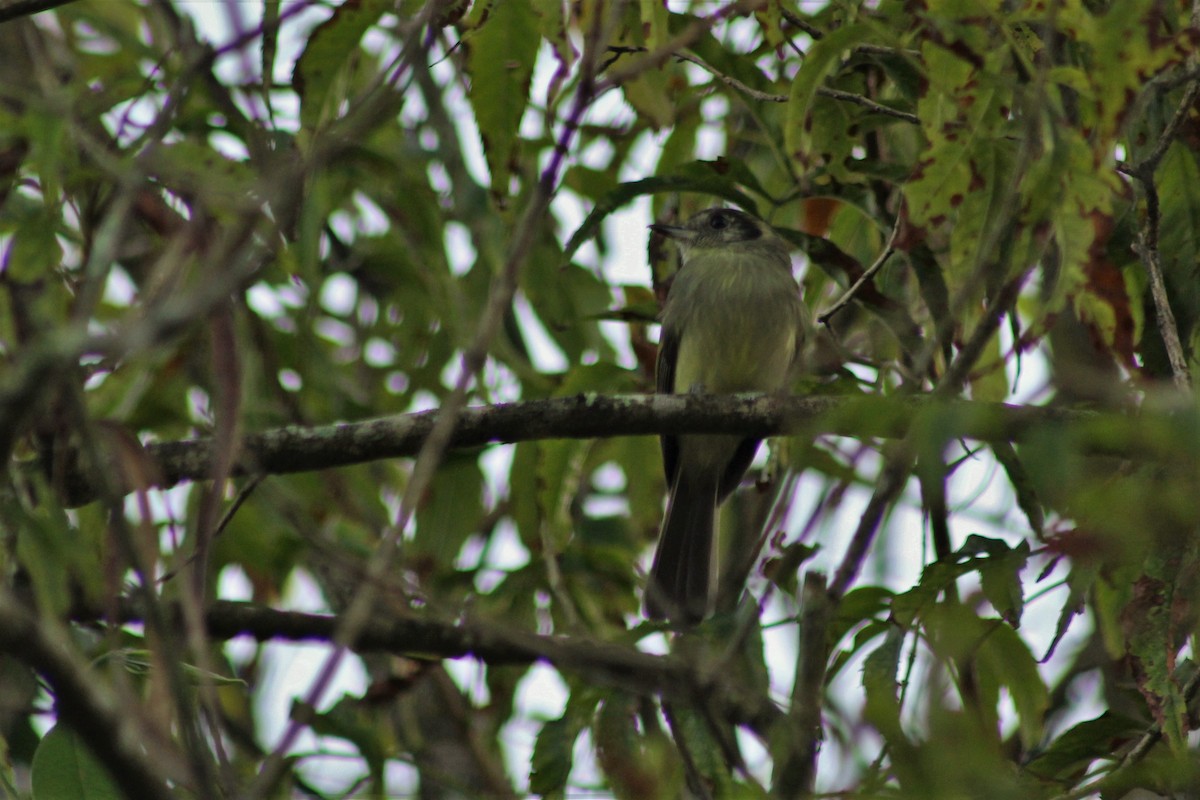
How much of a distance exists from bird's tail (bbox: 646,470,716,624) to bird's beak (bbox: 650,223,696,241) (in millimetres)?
995

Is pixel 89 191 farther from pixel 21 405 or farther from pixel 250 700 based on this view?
pixel 21 405

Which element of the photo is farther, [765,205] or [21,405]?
[765,205]

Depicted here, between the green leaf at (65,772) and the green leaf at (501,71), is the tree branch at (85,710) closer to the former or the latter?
the green leaf at (65,772)

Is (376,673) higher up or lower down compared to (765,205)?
lower down

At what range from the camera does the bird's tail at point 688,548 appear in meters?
5.66

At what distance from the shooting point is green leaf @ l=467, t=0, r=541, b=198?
8.47ft

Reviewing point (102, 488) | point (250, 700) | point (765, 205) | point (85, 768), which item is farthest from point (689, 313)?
point (102, 488)

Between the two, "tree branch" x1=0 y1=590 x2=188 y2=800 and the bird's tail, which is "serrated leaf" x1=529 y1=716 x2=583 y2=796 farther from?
the bird's tail

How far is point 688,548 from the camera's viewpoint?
5.89 metres

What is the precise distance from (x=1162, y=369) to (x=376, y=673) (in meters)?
3.24

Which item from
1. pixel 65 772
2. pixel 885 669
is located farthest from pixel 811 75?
pixel 65 772

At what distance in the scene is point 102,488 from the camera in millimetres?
1555

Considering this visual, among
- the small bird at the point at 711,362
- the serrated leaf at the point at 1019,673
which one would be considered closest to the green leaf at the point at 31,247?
the serrated leaf at the point at 1019,673

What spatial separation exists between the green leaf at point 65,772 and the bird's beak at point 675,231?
110 inches
